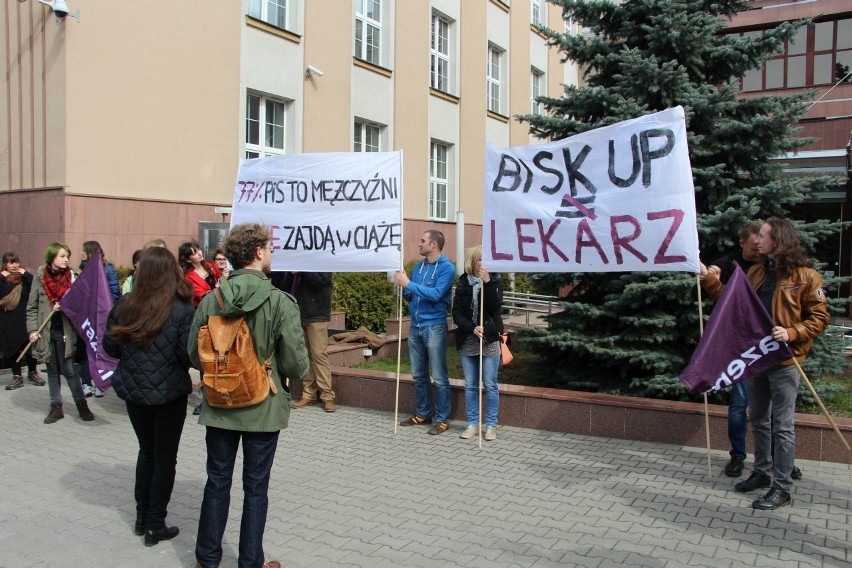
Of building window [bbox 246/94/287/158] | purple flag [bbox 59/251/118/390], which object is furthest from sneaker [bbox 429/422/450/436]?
building window [bbox 246/94/287/158]

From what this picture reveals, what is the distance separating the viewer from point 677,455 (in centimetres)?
663

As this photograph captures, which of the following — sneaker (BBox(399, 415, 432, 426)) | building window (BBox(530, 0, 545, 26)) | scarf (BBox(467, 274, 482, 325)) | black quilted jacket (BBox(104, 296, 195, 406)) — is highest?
building window (BBox(530, 0, 545, 26))

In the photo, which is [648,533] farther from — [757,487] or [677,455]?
[677,455]

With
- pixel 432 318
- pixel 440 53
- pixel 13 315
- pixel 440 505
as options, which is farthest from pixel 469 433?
pixel 440 53

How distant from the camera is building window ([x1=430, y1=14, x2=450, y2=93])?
21219mm

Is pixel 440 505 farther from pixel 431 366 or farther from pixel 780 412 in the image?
pixel 780 412

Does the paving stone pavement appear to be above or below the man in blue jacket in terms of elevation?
below

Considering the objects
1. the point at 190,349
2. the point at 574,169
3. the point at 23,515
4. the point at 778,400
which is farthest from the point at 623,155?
the point at 23,515

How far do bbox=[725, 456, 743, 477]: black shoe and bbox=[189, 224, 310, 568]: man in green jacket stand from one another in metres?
3.76

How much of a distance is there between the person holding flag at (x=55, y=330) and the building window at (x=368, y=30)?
11692 millimetres

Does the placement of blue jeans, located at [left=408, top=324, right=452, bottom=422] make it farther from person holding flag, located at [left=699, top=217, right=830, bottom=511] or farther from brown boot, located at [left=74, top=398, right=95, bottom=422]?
brown boot, located at [left=74, top=398, right=95, bottom=422]

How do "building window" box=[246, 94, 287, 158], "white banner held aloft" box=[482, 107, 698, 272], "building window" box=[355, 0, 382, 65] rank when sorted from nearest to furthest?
1. "white banner held aloft" box=[482, 107, 698, 272]
2. "building window" box=[246, 94, 287, 158]
3. "building window" box=[355, 0, 382, 65]

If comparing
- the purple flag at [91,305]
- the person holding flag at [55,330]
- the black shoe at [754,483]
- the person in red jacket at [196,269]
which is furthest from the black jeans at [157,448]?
the black shoe at [754,483]

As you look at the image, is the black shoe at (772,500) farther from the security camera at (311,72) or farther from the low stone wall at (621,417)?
the security camera at (311,72)
